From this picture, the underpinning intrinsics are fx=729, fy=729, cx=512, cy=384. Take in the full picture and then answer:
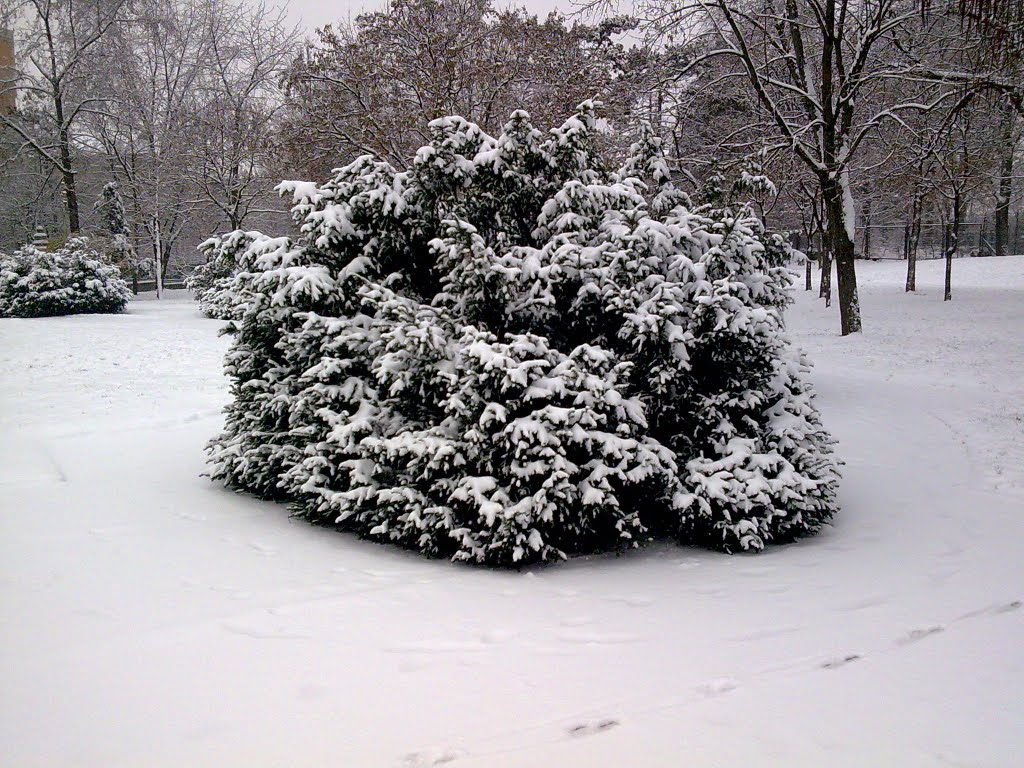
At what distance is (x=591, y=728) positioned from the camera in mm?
2834

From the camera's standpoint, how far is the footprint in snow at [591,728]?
2.80 meters

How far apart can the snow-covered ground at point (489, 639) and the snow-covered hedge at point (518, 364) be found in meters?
0.38

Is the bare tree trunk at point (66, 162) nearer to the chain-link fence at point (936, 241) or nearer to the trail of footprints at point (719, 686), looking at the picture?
the trail of footprints at point (719, 686)

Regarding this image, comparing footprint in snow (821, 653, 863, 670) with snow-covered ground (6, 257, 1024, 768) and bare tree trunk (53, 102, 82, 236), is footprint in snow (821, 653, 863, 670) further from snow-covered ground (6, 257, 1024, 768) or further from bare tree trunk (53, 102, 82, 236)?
bare tree trunk (53, 102, 82, 236)

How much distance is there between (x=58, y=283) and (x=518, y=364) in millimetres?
19401

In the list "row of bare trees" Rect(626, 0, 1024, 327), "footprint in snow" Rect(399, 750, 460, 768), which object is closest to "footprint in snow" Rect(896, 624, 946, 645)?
"footprint in snow" Rect(399, 750, 460, 768)

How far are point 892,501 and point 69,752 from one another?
260 inches

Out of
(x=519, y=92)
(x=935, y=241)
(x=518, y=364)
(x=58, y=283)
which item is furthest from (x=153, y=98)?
(x=935, y=241)

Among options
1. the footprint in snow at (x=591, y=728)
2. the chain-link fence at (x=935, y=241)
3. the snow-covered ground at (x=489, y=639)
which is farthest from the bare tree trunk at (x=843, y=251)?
the chain-link fence at (x=935, y=241)

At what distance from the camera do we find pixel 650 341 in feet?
18.6

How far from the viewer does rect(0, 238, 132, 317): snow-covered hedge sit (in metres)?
19.2

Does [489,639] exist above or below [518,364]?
below

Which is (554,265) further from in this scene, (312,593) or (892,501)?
(892,501)

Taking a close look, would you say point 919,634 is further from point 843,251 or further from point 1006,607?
point 843,251
